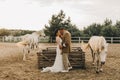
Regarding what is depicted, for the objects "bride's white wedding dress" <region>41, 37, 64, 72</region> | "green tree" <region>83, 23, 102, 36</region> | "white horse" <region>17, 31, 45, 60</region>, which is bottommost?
"bride's white wedding dress" <region>41, 37, 64, 72</region>

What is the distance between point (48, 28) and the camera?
44094 millimetres

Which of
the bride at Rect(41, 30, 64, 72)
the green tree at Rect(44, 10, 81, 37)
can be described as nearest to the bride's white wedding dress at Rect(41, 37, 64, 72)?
the bride at Rect(41, 30, 64, 72)

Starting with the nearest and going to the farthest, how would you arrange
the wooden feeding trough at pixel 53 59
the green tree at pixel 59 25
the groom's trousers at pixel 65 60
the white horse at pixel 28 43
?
1. the groom's trousers at pixel 65 60
2. the wooden feeding trough at pixel 53 59
3. the white horse at pixel 28 43
4. the green tree at pixel 59 25

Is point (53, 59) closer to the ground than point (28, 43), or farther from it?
closer to the ground

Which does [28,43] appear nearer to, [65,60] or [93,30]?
[65,60]

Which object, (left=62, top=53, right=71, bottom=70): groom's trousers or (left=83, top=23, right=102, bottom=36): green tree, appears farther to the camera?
(left=83, top=23, right=102, bottom=36): green tree

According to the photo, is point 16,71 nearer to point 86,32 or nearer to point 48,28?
point 48,28

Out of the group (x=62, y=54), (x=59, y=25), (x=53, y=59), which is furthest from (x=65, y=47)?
(x=59, y=25)

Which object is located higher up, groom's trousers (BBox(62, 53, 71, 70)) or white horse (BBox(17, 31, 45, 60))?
white horse (BBox(17, 31, 45, 60))

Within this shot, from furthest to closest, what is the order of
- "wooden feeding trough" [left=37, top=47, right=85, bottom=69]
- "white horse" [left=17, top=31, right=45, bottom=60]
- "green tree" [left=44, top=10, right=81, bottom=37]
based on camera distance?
"green tree" [left=44, top=10, right=81, bottom=37], "white horse" [left=17, top=31, right=45, bottom=60], "wooden feeding trough" [left=37, top=47, right=85, bottom=69]

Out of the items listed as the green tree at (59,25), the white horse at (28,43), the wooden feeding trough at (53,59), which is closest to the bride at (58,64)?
the wooden feeding trough at (53,59)

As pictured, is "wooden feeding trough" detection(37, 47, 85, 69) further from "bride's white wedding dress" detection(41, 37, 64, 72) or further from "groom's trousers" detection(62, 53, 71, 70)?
"groom's trousers" detection(62, 53, 71, 70)

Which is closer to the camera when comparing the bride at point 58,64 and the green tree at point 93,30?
the bride at point 58,64

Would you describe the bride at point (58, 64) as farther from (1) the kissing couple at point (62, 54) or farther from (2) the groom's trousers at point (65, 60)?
(2) the groom's trousers at point (65, 60)
